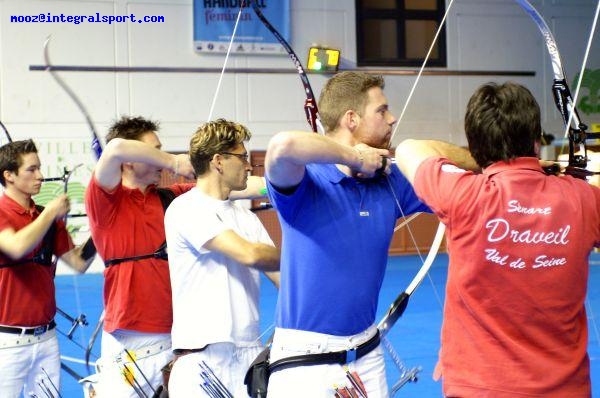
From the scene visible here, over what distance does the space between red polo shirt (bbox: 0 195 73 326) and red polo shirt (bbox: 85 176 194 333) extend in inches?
19.1

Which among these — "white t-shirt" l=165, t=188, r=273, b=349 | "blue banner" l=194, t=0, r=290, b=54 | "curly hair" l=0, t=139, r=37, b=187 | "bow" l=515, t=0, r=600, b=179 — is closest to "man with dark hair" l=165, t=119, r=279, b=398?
"white t-shirt" l=165, t=188, r=273, b=349

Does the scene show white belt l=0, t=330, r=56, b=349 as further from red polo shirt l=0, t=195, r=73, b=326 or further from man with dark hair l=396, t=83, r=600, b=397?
man with dark hair l=396, t=83, r=600, b=397

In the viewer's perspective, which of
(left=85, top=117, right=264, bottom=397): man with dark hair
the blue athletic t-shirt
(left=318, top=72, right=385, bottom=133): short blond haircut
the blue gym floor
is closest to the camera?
the blue athletic t-shirt

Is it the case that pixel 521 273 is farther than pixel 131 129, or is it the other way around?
pixel 131 129

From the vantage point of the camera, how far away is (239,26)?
1250 cm

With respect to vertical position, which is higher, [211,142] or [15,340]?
[211,142]

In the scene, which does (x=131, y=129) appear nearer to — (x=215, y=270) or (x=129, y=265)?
(x=129, y=265)

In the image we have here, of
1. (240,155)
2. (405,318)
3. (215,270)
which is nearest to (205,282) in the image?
(215,270)

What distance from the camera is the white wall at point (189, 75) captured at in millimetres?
11758

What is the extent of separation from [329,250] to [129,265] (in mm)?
1144

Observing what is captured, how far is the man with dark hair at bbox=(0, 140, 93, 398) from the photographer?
11.5ft

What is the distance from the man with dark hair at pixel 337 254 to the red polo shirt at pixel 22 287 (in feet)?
5.14

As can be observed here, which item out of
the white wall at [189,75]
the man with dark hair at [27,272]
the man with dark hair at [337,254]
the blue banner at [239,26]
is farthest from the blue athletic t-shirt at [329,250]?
the blue banner at [239,26]

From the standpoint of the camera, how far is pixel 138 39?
1210 cm
